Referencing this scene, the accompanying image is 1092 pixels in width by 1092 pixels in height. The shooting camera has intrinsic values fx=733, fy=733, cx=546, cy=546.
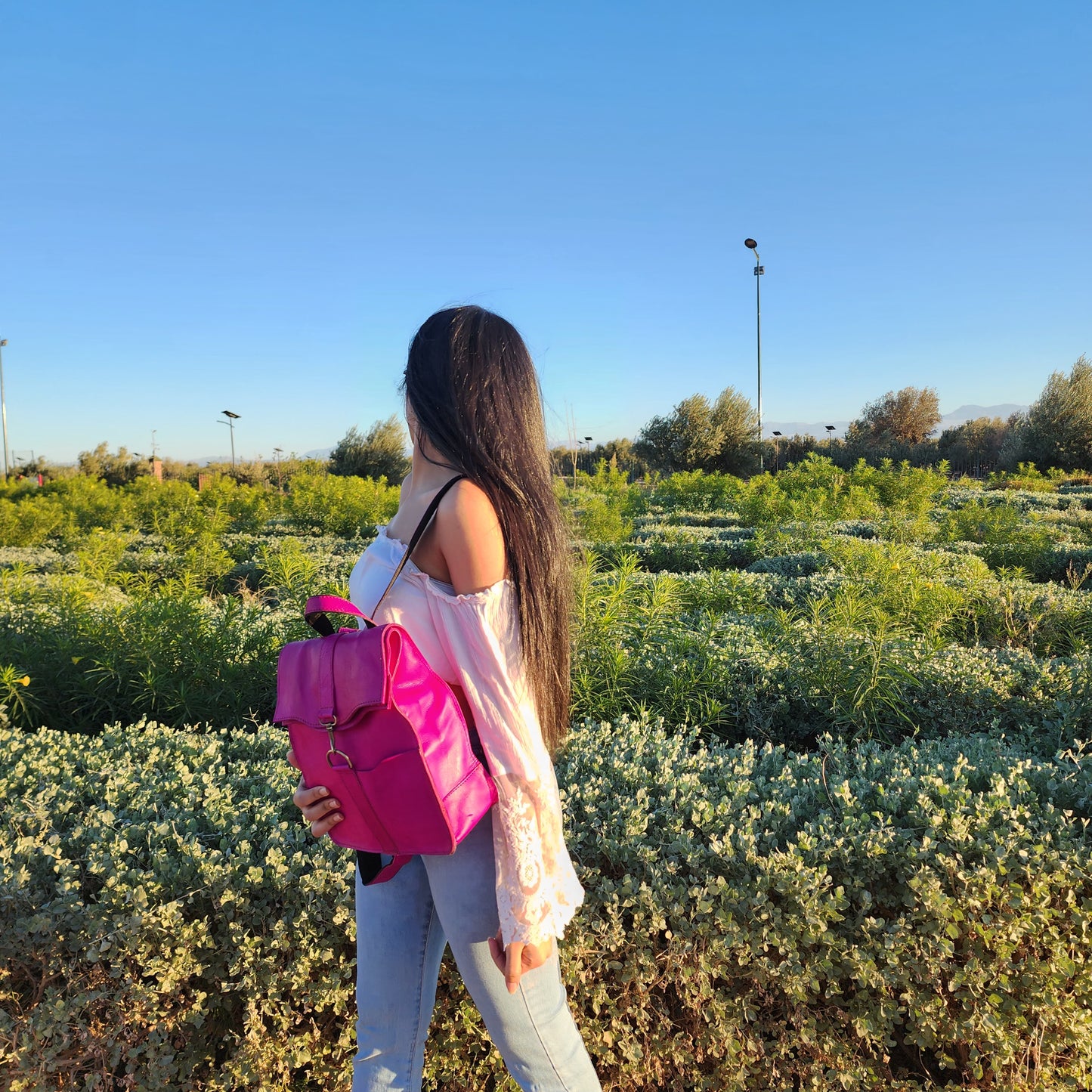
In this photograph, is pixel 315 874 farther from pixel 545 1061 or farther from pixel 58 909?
pixel 545 1061

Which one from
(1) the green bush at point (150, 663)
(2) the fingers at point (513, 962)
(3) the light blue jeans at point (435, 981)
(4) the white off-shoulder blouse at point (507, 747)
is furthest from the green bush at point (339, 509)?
(2) the fingers at point (513, 962)

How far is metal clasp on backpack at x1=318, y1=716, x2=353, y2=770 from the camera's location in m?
1.16

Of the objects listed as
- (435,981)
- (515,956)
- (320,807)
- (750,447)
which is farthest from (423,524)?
(750,447)

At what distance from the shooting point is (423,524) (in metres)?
1.27

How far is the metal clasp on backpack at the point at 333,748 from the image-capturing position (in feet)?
3.82

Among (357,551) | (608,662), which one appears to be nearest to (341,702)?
(608,662)

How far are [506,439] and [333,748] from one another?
0.61 m

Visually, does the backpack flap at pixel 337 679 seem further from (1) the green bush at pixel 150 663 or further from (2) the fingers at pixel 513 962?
(1) the green bush at pixel 150 663

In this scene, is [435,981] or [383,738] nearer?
[383,738]

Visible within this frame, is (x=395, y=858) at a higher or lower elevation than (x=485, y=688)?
lower

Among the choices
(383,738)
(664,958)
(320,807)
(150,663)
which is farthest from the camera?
(150,663)

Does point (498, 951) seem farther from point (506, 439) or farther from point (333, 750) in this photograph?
point (506, 439)

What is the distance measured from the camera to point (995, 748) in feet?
8.74

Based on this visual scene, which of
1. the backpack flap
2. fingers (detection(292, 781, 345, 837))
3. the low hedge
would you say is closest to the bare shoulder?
the backpack flap
